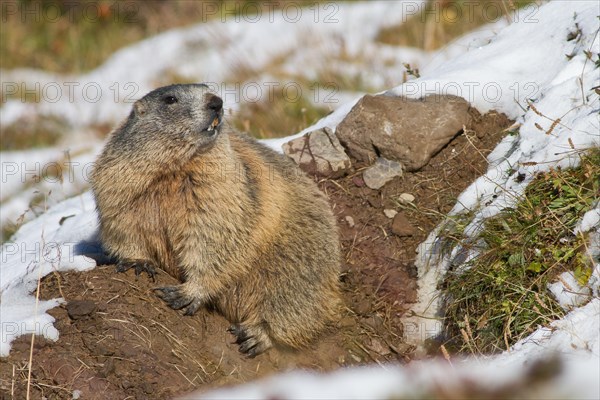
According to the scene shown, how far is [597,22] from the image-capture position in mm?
6609

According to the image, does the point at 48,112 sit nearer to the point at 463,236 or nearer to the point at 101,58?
the point at 101,58

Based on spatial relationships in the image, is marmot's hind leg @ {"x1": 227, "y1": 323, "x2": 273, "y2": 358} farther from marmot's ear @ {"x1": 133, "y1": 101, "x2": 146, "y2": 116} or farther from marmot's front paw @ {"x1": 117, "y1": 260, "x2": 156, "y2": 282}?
marmot's ear @ {"x1": 133, "y1": 101, "x2": 146, "y2": 116}

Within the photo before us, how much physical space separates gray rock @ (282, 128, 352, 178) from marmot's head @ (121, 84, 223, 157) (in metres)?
1.51

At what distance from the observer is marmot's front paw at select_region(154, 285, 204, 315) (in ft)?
19.0

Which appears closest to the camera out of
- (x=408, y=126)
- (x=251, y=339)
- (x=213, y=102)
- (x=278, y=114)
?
(x=213, y=102)

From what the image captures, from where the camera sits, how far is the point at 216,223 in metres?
5.69

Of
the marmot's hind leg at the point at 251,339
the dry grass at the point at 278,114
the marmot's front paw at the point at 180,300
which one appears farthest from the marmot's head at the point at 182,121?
the dry grass at the point at 278,114

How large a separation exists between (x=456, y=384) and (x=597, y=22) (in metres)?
5.17

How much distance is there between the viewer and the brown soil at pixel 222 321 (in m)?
5.28

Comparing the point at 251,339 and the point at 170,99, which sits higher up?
the point at 170,99

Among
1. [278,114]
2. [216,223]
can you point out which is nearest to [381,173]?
[216,223]

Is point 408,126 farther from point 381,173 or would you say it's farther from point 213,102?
point 213,102

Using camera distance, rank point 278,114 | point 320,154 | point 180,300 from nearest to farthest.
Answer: point 180,300 < point 320,154 < point 278,114

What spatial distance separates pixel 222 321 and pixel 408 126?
229 cm
